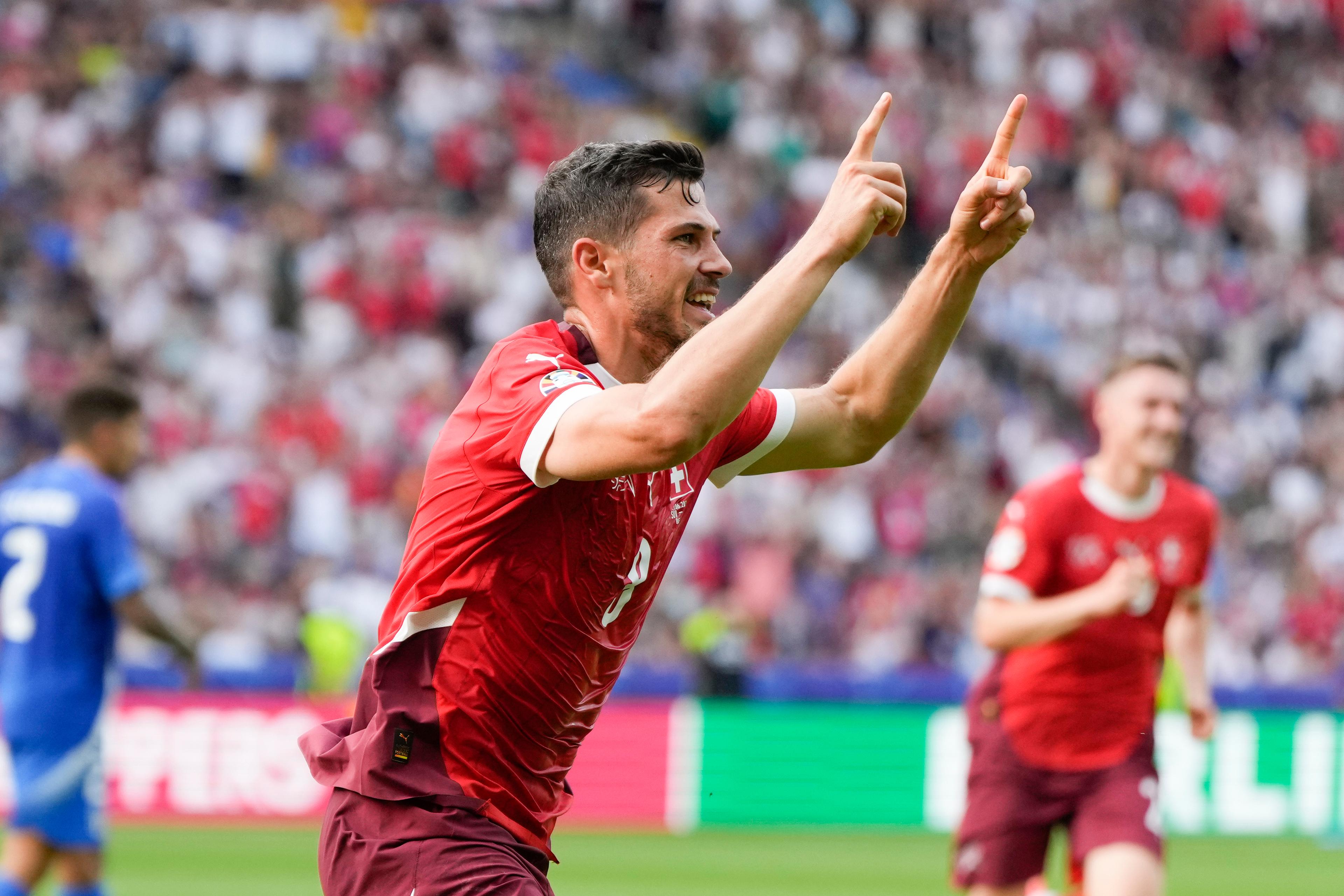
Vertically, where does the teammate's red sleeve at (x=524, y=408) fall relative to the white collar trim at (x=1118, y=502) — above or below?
below

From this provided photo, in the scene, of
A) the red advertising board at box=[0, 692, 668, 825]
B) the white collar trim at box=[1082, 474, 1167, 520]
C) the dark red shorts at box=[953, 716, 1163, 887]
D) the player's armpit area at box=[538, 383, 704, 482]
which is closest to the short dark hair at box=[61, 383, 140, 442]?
the dark red shorts at box=[953, 716, 1163, 887]

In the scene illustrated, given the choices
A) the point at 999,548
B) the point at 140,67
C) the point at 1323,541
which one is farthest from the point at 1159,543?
the point at 140,67

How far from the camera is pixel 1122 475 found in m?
7.14

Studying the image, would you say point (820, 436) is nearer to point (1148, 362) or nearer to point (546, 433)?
point (546, 433)

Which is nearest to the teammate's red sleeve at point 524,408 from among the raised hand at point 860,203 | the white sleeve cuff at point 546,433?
the white sleeve cuff at point 546,433

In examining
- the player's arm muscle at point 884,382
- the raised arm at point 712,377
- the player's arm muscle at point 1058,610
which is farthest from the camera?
the player's arm muscle at point 1058,610

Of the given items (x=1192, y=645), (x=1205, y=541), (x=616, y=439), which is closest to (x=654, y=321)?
(x=616, y=439)

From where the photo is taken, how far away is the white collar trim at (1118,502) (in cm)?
711

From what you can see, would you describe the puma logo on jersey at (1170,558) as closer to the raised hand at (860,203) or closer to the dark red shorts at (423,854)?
the raised hand at (860,203)

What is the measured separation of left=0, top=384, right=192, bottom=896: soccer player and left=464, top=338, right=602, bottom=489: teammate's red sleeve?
4.28 m

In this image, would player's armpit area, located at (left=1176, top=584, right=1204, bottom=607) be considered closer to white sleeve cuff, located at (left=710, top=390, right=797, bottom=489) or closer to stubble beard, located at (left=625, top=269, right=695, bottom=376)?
white sleeve cuff, located at (left=710, top=390, right=797, bottom=489)

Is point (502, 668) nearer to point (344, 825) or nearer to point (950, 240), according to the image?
point (344, 825)

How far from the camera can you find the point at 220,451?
55.9 feet

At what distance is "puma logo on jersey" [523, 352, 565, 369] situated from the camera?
12.4 feet
